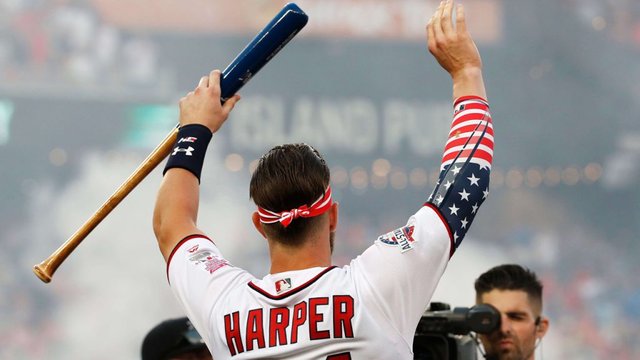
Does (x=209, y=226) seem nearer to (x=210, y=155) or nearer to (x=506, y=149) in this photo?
(x=210, y=155)

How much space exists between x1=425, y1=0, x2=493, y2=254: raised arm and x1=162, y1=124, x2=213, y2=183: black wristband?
0.45 meters

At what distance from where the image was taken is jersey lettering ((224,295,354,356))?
1475 mm

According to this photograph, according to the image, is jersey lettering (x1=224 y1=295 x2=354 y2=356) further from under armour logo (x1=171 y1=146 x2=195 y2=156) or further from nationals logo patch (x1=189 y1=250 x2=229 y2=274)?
under armour logo (x1=171 y1=146 x2=195 y2=156)

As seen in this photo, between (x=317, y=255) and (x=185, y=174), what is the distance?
1.00ft

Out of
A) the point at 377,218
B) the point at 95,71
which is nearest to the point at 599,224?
the point at 377,218

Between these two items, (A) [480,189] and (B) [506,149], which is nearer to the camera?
(A) [480,189]

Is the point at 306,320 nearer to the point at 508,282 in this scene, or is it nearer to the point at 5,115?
the point at 508,282

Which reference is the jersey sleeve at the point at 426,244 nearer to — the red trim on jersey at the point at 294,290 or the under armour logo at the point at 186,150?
the red trim on jersey at the point at 294,290

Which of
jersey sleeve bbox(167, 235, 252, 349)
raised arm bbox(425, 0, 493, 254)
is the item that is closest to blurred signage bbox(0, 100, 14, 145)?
jersey sleeve bbox(167, 235, 252, 349)

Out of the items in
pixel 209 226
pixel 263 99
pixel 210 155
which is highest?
pixel 263 99

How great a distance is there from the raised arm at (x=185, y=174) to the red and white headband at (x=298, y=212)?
149mm

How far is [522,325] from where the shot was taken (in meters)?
3.35

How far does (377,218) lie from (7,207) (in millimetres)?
4904

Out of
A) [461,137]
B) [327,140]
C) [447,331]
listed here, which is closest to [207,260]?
[461,137]
